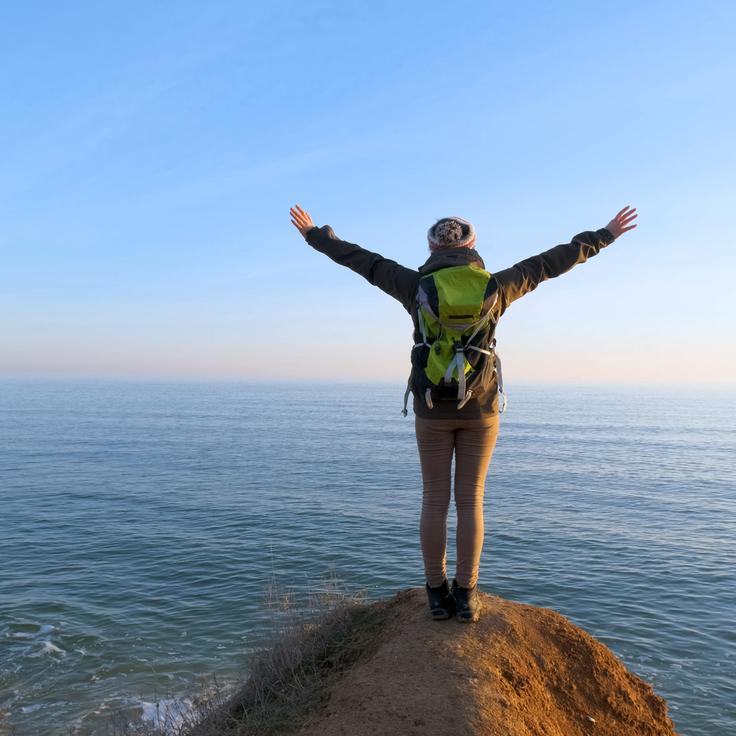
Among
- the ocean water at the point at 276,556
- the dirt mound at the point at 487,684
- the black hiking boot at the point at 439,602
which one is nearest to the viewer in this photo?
the dirt mound at the point at 487,684

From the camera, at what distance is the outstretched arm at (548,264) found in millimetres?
5223

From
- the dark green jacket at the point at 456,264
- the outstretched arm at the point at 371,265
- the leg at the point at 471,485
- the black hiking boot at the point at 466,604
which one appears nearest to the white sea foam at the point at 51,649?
the black hiking boot at the point at 466,604

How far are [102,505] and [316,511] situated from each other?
9.26 meters

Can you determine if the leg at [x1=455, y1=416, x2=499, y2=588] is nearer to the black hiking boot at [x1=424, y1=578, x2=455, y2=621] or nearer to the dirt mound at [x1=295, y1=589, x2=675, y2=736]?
the black hiking boot at [x1=424, y1=578, x2=455, y2=621]

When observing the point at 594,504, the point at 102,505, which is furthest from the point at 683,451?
the point at 102,505

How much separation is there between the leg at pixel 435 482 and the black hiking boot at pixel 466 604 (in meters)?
Answer: 0.29

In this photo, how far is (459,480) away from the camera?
5371mm

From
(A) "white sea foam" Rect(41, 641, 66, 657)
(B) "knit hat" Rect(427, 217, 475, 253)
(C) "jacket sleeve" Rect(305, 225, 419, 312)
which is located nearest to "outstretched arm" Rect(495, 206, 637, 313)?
(B) "knit hat" Rect(427, 217, 475, 253)

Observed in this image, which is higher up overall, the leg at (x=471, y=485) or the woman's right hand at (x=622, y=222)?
the woman's right hand at (x=622, y=222)

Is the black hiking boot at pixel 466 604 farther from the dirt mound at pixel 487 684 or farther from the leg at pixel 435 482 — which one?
the leg at pixel 435 482

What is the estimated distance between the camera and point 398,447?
4734 cm

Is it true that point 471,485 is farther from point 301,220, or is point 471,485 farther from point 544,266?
point 301,220

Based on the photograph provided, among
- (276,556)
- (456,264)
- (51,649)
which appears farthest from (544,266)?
(276,556)

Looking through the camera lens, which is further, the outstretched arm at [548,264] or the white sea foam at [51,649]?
the white sea foam at [51,649]
